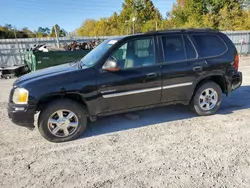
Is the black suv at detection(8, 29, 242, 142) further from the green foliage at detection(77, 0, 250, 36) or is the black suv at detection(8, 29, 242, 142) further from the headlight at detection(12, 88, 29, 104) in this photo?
the green foliage at detection(77, 0, 250, 36)

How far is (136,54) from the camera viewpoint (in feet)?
12.8

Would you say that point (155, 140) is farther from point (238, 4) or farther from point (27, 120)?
point (238, 4)

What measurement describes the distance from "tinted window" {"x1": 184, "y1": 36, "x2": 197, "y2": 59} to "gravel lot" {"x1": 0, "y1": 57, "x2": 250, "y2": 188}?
132cm

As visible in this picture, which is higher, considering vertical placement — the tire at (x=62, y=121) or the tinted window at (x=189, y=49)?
the tinted window at (x=189, y=49)

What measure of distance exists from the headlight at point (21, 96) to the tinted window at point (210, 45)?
3464 millimetres

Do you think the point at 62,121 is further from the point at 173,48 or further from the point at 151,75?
the point at 173,48

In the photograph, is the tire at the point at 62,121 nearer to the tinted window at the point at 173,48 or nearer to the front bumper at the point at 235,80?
the tinted window at the point at 173,48

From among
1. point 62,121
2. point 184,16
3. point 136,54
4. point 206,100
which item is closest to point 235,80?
point 206,100

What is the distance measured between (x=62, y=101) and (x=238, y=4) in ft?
113

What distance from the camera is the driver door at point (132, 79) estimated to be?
3672mm

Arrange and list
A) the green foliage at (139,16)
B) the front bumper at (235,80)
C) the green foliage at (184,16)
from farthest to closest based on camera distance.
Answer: the green foliage at (139,16) < the green foliage at (184,16) < the front bumper at (235,80)

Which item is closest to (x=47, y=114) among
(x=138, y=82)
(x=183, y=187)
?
(x=138, y=82)

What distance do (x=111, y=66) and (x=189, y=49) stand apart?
1.76 m

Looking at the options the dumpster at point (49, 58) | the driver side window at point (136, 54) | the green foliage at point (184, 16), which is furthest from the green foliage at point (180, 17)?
the driver side window at point (136, 54)
